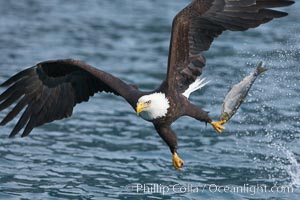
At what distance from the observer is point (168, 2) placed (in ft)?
56.2

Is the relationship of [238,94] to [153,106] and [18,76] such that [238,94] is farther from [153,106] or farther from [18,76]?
[18,76]

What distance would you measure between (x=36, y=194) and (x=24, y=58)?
4.91 metres

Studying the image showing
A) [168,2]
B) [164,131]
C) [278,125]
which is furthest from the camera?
[168,2]

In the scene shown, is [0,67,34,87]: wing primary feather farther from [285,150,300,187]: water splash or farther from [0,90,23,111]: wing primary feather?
[285,150,300,187]: water splash

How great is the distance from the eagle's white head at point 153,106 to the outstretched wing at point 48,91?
110 centimetres

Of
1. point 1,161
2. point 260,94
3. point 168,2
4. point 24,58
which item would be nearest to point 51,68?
point 1,161

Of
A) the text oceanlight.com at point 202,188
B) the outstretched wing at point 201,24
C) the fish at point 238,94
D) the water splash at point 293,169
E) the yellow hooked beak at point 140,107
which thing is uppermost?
the outstretched wing at point 201,24

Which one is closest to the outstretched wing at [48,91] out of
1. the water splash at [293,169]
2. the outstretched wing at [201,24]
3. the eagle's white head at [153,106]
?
the outstretched wing at [201,24]

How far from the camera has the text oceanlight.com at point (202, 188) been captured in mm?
9766

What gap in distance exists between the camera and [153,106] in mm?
8820

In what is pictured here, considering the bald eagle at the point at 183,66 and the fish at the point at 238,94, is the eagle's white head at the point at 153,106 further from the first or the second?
the fish at the point at 238,94

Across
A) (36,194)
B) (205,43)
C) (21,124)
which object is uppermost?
(205,43)

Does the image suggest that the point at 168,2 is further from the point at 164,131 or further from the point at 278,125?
the point at 164,131

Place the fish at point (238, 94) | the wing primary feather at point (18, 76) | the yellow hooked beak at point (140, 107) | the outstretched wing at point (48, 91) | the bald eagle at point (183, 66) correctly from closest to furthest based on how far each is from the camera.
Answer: the yellow hooked beak at point (140, 107)
the bald eagle at point (183, 66)
the fish at point (238, 94)
the wing primary feather at point (18, 76)
the outstretched wing at point (48, 91)
